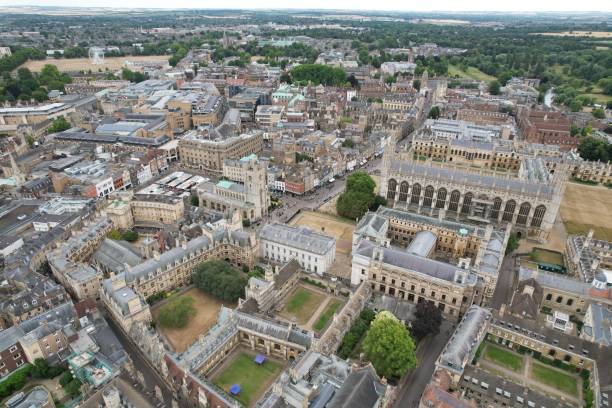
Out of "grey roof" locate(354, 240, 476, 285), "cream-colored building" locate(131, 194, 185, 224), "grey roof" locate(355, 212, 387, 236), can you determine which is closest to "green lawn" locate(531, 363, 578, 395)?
"grey roof" locate(354, 240, 476, 285)

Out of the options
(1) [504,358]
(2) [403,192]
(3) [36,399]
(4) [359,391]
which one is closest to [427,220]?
(2) [403,192]

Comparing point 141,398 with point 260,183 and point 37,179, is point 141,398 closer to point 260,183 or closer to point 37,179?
point 260,183

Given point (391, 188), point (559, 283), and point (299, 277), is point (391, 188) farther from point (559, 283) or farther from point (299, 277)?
point (559, 283)

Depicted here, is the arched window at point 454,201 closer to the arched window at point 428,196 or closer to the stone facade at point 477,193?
the stone facade at point 477,193

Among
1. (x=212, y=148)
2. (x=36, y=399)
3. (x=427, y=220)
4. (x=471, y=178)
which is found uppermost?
(x=471, y=178)

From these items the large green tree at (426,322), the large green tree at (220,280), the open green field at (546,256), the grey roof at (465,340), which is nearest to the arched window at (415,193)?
the open green field at (546,256)

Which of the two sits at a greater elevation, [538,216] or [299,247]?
[538,216]
